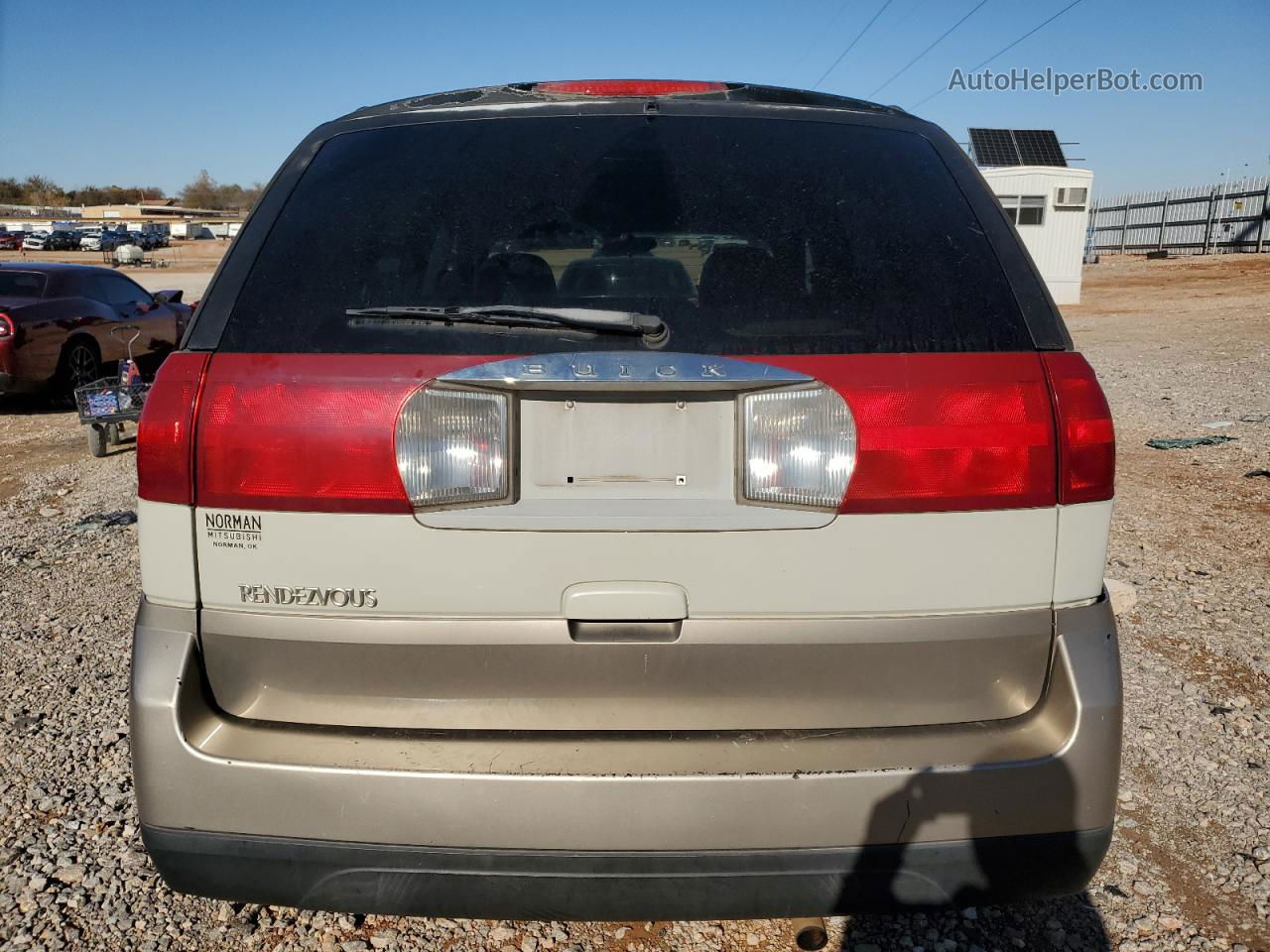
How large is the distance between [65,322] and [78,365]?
51 cm

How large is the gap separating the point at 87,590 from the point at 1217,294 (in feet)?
85.0

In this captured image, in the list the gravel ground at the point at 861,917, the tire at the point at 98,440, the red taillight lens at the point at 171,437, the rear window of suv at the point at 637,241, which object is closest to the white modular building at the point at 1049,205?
the gravel ground at the point at 861,917

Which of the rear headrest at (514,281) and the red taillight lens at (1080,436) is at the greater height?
the rear headrest at (514,281)

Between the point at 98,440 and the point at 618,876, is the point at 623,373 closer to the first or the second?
the point at 618,876

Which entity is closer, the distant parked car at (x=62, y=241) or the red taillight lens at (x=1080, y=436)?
the red taillight lens at (x=1080, y=436)

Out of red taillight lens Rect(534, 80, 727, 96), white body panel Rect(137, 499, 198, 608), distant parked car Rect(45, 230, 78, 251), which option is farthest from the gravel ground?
distant parked car Rect(45, 230, 78, 251)

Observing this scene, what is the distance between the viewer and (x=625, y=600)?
66.0 inches

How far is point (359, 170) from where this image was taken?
203 centimetres

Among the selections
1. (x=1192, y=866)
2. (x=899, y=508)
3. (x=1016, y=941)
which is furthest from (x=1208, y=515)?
(x=899, y=508)

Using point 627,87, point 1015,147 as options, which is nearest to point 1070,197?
point 1015,147

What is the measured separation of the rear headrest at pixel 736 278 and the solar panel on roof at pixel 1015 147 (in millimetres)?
26698

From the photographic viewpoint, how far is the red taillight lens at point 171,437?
1716 mm

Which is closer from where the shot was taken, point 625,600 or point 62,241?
point 625,600

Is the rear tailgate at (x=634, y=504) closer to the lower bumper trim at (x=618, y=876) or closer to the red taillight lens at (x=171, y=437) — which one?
the red taillight lens at (x=171, y=437)
